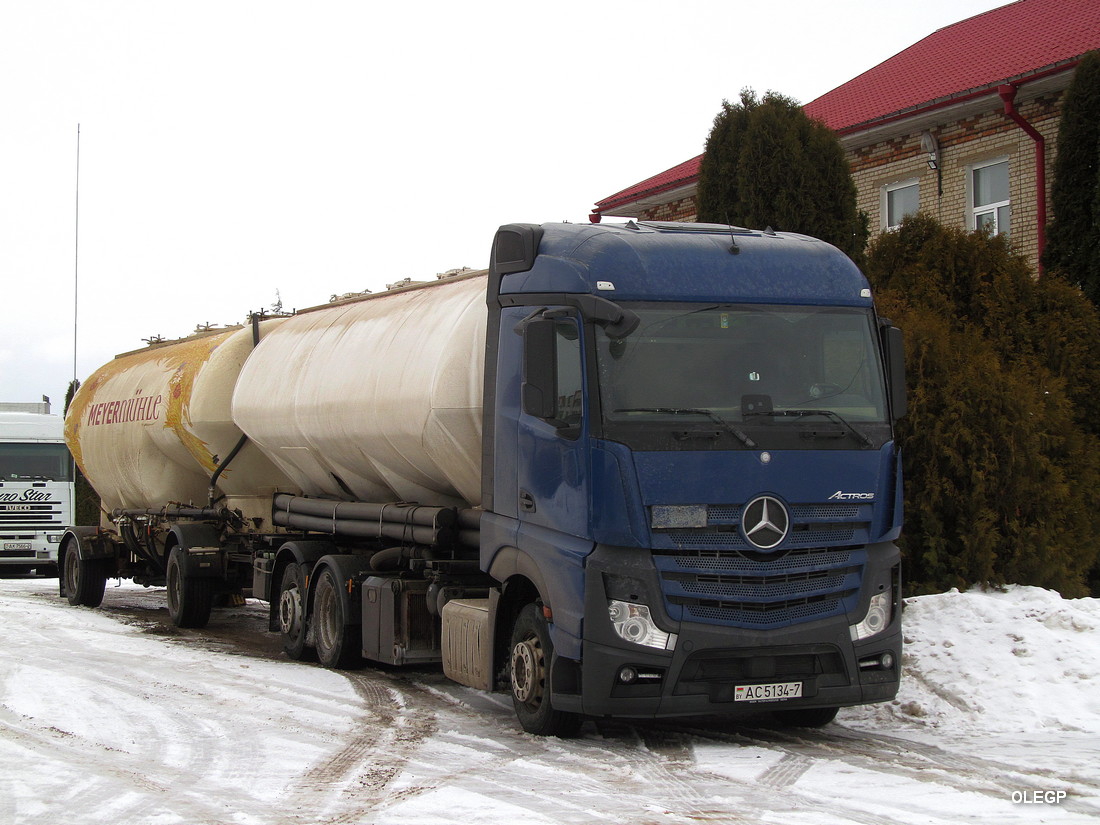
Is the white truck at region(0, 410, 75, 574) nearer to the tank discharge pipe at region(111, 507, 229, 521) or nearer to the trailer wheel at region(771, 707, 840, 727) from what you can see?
the tank discharge pipe at region(111, 507, 229, 521)

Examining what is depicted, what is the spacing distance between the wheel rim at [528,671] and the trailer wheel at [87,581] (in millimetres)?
11758

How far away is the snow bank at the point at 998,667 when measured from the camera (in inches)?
353

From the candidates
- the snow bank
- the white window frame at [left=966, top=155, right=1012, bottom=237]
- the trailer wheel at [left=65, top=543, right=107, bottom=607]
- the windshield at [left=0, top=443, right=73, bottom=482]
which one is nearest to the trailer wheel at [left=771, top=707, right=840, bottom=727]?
the snow bank

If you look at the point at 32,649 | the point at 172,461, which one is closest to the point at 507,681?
the point at 32,649

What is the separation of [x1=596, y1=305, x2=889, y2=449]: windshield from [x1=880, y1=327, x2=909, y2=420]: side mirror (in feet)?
0.34

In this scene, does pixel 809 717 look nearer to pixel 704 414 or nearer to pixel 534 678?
pixel 534 678

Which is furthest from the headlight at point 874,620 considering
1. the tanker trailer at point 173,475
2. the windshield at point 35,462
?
the windshield at point 35,462

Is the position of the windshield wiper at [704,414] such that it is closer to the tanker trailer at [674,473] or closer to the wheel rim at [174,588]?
the tanker trailer at [674,473]

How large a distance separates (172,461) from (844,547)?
10712mm

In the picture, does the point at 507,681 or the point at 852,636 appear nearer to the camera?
the point at 852,636

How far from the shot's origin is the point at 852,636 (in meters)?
8.31

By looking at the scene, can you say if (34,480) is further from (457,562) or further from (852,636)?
(852,636)

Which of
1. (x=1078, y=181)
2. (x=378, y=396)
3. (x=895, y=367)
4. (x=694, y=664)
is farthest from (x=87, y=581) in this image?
(x=1078, y=181)

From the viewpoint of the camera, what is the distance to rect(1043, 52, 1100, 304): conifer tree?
55.2ft
